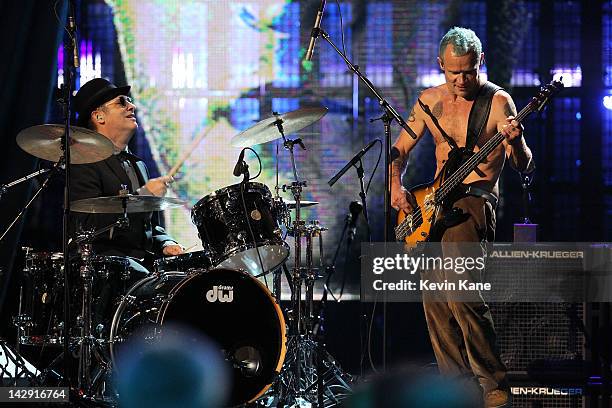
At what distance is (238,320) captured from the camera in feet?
16.8

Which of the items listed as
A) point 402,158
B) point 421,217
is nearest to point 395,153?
point 402,158

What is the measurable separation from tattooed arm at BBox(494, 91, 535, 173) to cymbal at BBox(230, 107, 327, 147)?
108cm

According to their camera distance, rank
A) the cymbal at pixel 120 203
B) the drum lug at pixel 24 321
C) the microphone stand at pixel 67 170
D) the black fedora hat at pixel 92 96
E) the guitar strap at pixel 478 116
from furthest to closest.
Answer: the black fedora hat at pixel 92 96
the drum lug at pixel 24 321
the guitar strap at pixel 478 116
the cymbal at pixel 120 203
the microphone stand at pixel 67 170

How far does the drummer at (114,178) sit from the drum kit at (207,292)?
0.28 metres

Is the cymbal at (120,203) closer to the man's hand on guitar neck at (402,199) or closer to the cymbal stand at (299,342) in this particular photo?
the cymbal stand at (299,342)

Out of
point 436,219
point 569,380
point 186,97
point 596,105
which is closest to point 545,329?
point 569,380

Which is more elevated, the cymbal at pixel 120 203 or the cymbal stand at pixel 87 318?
the cymbal at pixel 120 203

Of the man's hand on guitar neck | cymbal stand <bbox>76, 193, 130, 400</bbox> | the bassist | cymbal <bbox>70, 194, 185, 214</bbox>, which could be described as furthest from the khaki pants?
cymbal stand <bbox>76, 193, 130, 400</bbox>

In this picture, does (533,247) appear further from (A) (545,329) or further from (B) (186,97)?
(B) (186,97)

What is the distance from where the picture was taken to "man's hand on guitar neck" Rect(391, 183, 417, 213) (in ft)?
18.2

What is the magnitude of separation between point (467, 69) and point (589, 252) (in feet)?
4.30

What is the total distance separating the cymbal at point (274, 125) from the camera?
5.54 meters

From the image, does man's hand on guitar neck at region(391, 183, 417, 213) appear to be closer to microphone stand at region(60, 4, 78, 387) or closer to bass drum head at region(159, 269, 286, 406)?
bass drum head at region(159, 269, 286, 406)

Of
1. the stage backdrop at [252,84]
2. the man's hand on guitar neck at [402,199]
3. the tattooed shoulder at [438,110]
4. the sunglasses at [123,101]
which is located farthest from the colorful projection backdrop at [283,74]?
the man's hand on guitar neck at [402,199]
